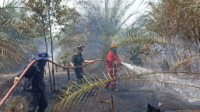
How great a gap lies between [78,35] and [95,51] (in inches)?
70.1

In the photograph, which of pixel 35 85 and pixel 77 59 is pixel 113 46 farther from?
pixel 35 85

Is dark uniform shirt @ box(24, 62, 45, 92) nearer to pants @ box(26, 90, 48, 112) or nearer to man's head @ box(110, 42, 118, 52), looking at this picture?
pants @ box(26, 90, 48, 112)

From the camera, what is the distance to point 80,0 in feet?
33.6

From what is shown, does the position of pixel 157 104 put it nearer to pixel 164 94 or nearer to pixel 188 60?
pixel 164 94

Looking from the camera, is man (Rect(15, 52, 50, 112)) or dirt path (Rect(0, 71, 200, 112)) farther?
dirt path (Rect(0, 71, 200, 112))

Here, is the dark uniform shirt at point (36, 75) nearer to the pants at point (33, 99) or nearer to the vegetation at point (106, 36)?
the pants at point (33, 99)

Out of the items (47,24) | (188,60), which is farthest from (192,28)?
(47,24)

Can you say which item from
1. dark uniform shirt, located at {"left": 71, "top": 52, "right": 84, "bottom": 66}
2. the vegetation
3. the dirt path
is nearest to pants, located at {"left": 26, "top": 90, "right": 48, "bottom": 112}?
the vegetation

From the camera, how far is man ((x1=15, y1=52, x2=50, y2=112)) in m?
3.49

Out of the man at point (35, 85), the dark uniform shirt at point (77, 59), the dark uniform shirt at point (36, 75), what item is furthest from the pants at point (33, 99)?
the dark uniform shirt at point (77, 59)

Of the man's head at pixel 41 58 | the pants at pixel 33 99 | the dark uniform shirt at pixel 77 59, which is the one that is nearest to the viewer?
the pants at pixel 33 99

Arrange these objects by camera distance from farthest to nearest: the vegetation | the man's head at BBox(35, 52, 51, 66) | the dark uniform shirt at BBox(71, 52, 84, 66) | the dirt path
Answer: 1. the dark uniform shirt at BBox(71, 52, 84, 66)
2. the dirt path
3. the man's head at BBox(35, 52, 51, 66)
4. the vegetation

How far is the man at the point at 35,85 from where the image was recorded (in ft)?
11.5

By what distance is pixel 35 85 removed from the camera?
364 centimetres
